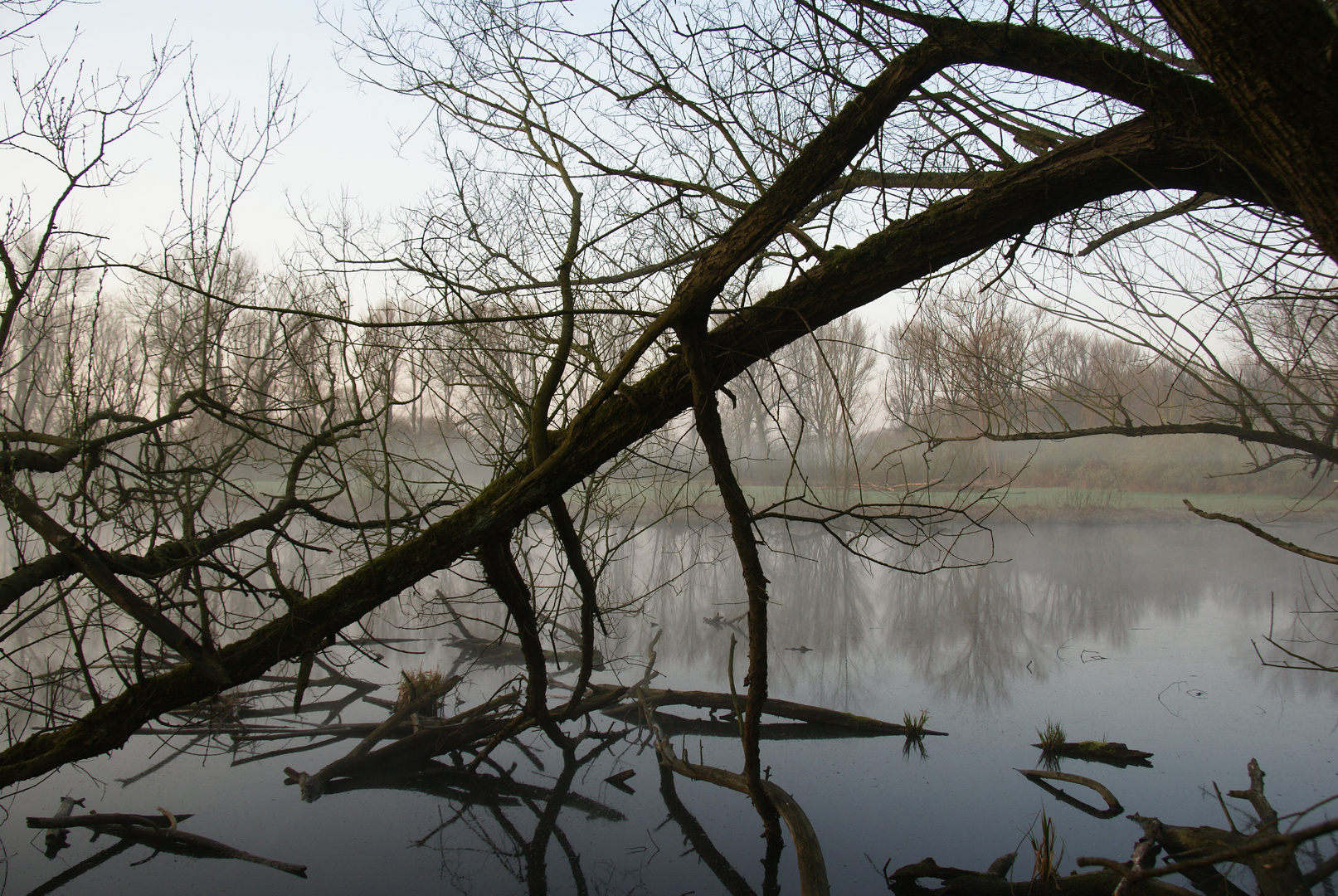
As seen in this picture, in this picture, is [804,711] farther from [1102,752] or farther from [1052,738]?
[1102,752]

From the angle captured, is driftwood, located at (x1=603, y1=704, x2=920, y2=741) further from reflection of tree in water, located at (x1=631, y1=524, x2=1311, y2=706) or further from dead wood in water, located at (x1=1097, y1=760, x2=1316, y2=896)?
dead wood in water, located at (x1=1097, y1=760, x2=1316, y2=896)

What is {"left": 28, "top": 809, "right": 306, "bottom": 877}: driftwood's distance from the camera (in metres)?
2.48

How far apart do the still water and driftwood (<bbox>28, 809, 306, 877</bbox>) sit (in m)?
0.05

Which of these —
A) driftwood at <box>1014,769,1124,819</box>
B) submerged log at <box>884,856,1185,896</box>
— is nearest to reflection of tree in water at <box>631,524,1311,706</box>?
driftwood at <box>1014,769,1124,819</box>

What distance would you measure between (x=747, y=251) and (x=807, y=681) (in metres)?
3.60

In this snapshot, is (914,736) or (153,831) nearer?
(153,831)

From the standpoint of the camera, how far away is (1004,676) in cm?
461

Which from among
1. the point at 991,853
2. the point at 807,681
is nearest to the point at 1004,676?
the point at 807,681

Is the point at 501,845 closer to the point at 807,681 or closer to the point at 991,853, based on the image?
the point at 991,853

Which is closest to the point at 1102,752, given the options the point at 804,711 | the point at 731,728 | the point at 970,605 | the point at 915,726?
the point at 915,726

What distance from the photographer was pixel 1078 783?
2.98 meters

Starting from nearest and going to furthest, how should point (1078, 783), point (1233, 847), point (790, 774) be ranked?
point (1233, 847), point (1078, 783), point (790, 774)

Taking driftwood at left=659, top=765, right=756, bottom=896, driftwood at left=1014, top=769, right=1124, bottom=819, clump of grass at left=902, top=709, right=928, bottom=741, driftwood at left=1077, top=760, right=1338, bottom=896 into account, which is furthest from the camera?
clump of grass at left=902, top=709, right=928, bottom=741

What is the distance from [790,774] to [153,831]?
2543mm
